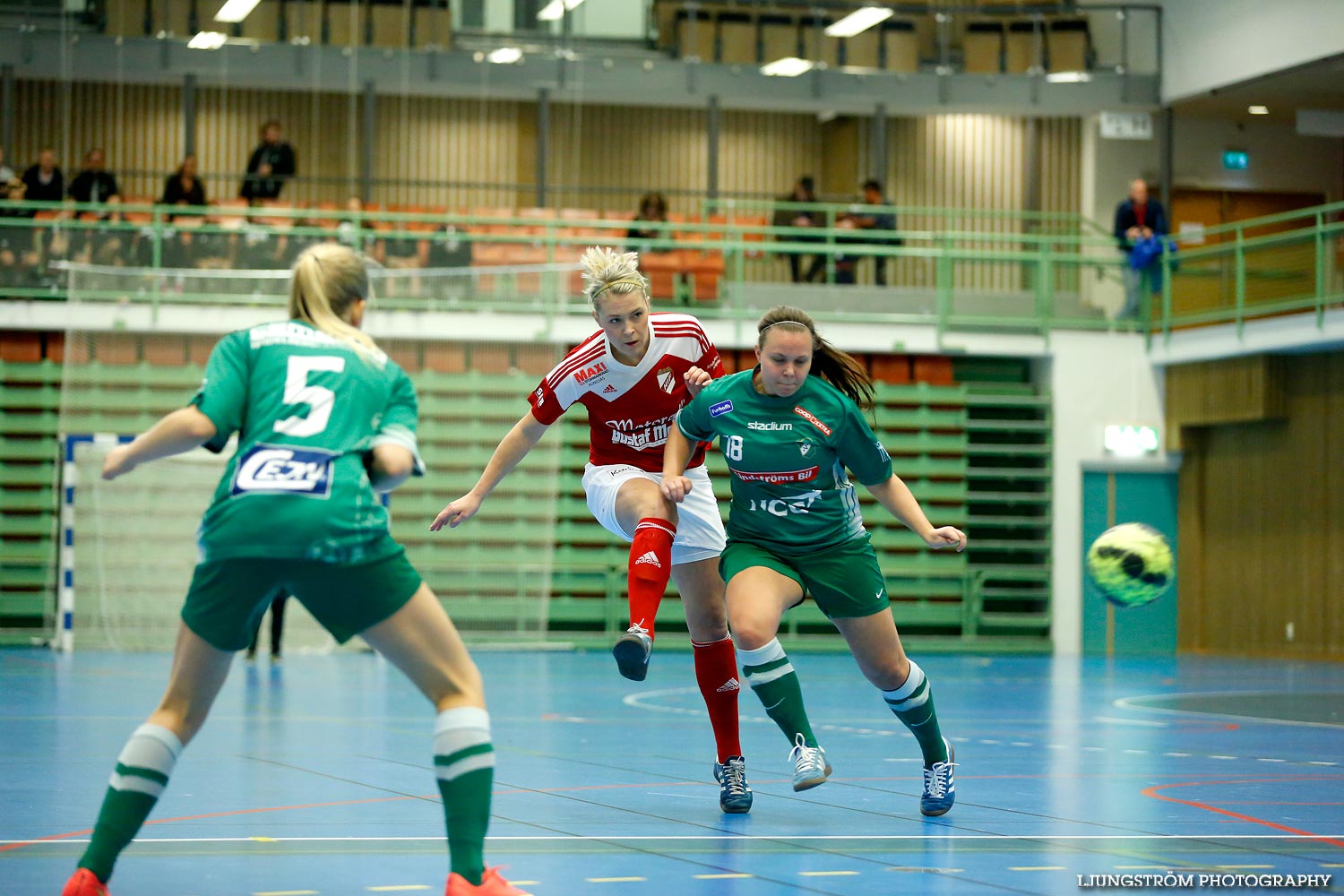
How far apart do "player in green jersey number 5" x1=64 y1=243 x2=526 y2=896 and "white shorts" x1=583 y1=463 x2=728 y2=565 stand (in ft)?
7.29

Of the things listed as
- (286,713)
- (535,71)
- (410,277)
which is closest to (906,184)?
(535,71)

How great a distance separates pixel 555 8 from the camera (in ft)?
75.2

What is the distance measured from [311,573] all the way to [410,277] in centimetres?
1463

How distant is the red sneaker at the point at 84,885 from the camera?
148 inches

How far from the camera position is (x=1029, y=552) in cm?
2125

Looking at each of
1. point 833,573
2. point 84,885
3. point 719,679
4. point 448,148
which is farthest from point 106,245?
point 84,885

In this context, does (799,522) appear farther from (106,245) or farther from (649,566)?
(106,245)

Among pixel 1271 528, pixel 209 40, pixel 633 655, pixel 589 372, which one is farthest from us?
pixel 209 40

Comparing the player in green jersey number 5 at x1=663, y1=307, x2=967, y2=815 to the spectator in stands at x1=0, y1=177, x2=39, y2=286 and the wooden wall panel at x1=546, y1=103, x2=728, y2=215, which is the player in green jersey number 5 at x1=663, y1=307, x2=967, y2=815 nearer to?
the spectator in stands at x1=0, y1=177, x2=39, y2=286

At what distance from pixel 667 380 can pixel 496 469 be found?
31.6 inches

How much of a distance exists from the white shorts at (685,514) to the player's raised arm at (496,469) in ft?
1.15

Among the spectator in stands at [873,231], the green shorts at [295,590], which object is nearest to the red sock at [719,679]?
the green shorts at [295,590]

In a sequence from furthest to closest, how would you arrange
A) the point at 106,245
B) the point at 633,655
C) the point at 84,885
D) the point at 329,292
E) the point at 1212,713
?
the point at 106,245
the point at 1212,713
the point at 633,655
the point at 329,292
the point at 84,885

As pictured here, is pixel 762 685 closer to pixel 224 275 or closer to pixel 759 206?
pixel 224 275
